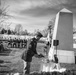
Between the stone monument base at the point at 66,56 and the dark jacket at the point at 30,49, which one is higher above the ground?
the dark jacket at the point at 30,49

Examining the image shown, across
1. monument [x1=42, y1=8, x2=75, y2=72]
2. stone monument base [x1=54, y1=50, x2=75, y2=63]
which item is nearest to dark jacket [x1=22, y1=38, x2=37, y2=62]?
monument [x1=42, y1=8, x2=75, y2=72]

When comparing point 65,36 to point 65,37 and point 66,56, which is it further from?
point 66,56

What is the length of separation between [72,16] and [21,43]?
40.8 feet

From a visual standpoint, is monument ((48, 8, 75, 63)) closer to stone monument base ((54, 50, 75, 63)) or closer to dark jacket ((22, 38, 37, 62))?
stone monument base ((54, 50, 75, 63))

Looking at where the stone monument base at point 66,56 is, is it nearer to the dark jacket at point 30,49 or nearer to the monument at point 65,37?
the monument at point 65,37

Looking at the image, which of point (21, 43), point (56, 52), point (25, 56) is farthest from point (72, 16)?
point (21, 43)

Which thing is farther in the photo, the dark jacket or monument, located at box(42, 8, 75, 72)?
monument, located at box(42, 8, 75, 72)

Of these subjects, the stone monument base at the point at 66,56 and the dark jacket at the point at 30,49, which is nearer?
the dark jacket at the point at 30,49

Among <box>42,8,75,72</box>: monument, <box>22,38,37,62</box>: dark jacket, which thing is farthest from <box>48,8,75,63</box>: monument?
<box>22,38,37,62</box>: dark jacket

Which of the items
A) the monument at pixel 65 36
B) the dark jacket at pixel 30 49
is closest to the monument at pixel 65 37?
the monument at pixel 65 36

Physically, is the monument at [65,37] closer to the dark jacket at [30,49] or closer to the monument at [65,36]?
the monument at [65,36]

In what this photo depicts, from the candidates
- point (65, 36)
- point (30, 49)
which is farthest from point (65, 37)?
point (30, 49)

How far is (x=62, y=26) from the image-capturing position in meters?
7.25

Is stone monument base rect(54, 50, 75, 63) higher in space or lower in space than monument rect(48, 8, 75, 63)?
lower
